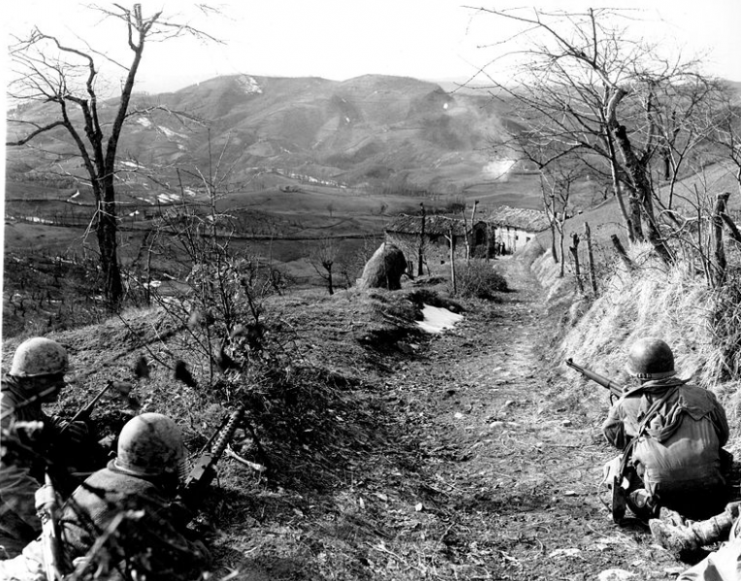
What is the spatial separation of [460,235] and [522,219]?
1257cm

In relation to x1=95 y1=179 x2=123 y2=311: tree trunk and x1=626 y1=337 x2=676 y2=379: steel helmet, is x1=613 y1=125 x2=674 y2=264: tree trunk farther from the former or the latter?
x1=95 y1=179 x2=123 y2=311: tree trunk

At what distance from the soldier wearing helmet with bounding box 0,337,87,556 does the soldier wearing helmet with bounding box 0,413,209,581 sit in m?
0.36

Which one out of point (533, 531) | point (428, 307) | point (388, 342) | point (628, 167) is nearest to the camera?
point (533, 531)

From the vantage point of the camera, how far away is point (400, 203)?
426 ft

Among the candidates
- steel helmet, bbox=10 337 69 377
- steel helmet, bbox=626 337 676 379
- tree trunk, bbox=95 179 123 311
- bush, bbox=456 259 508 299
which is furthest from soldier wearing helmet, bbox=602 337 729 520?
bush, bbox=456 259 508 299

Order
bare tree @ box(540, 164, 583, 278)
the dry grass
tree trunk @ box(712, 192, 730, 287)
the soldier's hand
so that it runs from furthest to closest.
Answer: bare tree @ box(540, 164, 583, 278)
tree trunk @ box(712, 192, 730, 287)
the dry grass
the soldier's hand

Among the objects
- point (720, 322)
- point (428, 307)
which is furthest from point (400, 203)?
point (720, 322)

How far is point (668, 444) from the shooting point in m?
4.71

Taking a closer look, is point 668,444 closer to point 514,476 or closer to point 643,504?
point 643,504

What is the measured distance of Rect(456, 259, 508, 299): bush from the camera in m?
20.7

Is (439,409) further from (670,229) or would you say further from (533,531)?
(670,229)

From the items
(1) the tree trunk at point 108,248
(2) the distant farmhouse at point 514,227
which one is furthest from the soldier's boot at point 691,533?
(2) the distant farmhouse at point 514,227

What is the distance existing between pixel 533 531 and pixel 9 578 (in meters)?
3.73

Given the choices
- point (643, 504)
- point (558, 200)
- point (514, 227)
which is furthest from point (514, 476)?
point (514, 227)
